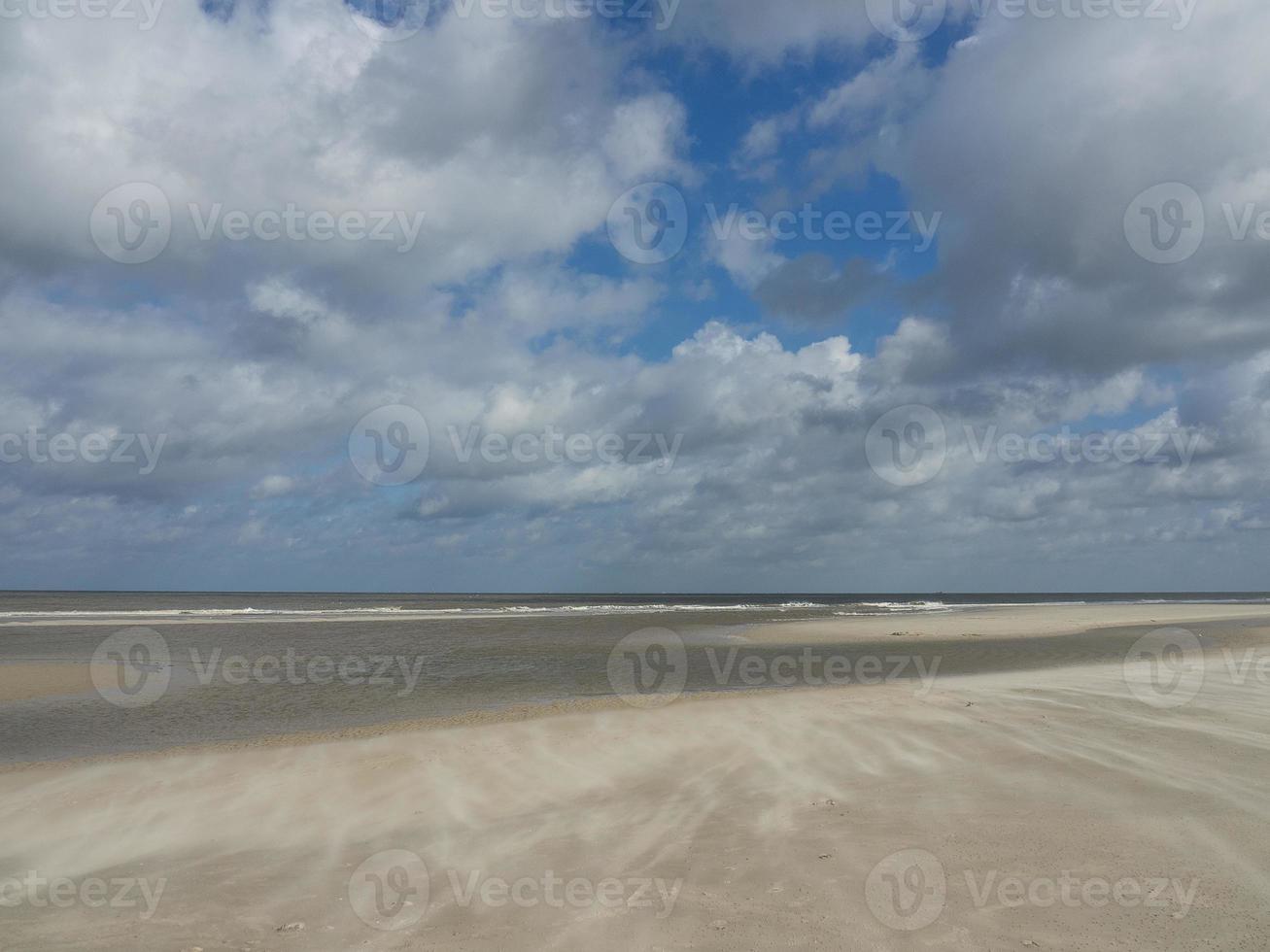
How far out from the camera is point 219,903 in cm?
726

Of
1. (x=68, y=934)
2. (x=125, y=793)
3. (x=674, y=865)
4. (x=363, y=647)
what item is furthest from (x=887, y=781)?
(x=363, y=647)

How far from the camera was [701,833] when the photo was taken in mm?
8492

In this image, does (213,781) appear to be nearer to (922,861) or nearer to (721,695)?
(922,861)

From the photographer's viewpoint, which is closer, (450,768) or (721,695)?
(450,768)

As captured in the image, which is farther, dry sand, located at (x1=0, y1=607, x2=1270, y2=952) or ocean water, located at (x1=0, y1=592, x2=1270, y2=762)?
ocean water, located at (x1=0, y1=592, x2=1270, y2=762)

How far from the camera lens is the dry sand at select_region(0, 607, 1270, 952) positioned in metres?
6.32

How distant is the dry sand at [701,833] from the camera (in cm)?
632

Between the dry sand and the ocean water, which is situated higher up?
the dry sand

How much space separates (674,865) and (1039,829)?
3551 millimetres

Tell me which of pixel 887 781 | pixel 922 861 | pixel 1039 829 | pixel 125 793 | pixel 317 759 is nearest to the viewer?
pixel 922 861

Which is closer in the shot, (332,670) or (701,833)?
(701,833)

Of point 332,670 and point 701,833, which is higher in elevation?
point 701,833

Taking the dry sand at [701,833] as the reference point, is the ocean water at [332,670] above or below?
below

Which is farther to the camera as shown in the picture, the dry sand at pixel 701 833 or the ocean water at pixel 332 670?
the ocean water at pixel 332 670
